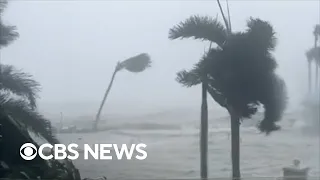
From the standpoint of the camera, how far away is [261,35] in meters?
2.00

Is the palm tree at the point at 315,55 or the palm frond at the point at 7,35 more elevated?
the palm frond at the point at 7,35

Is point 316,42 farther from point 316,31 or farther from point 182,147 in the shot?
point 182,147

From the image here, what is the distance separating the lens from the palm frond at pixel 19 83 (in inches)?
77.7

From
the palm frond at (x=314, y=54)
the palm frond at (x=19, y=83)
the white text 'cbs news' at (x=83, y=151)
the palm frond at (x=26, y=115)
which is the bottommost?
the white text 'cbs news' at (x=83, y=151)

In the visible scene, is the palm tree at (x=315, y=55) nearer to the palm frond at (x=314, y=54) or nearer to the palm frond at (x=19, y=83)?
the palm frond at (x=314, y=54)

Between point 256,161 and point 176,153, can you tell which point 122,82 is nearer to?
point 176,153

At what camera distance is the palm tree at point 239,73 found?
6.50 ft

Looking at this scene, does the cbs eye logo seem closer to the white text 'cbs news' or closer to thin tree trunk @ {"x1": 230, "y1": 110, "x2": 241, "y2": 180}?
the white text 'cbs news'

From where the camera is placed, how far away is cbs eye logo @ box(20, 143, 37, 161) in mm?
1954

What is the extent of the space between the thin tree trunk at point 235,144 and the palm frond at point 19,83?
0.87 meters

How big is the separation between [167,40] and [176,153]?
50 cm

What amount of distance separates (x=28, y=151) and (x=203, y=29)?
3.04ft

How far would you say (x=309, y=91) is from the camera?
2.02m

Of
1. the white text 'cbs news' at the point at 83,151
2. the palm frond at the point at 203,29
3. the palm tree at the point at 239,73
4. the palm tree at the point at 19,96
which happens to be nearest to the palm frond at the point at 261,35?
the palm tree at the point at 239,73
